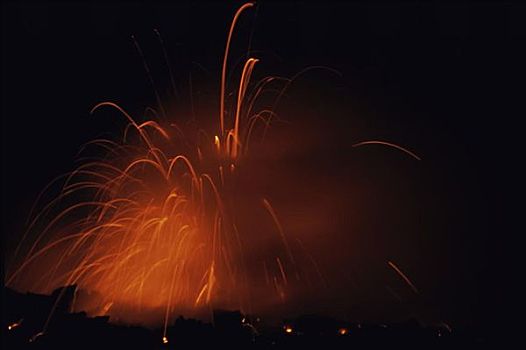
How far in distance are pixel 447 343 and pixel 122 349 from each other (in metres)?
38.7

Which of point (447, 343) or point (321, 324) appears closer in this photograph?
point (447, 343)

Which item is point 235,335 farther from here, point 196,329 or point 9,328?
point 9,328

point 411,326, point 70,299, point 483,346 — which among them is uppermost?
point 70,299

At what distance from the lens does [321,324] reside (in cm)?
8219

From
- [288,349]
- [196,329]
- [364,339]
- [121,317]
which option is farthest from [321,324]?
[121,317]

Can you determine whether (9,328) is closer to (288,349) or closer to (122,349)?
(122,349)

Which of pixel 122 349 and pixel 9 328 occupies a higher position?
pixel 9 328

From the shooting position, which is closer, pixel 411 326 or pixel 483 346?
pixel 483 346

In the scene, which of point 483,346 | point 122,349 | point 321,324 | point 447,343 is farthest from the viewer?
point 321,324

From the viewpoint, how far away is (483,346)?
71.9 metres

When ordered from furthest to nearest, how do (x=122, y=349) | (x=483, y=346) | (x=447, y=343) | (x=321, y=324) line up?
1. (x=321, y=324)
2. (x=447, y=343)
3. (x=483, y=346)
4. (x=122, y=349)

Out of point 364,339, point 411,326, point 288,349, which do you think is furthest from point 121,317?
point 411,326

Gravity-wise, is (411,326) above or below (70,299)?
below

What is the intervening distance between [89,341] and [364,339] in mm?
32955
